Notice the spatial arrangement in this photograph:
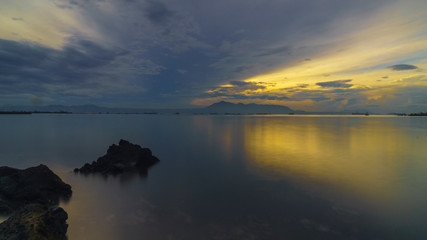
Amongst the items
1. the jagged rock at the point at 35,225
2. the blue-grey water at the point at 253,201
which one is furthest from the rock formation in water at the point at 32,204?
the blue-grey water at the point at 253,201

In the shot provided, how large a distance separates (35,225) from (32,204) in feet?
6.20

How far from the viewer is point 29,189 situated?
12.5 m

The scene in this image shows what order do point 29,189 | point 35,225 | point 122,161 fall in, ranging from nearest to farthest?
1. point 35,225
2. point 29,189
3. point 122,161

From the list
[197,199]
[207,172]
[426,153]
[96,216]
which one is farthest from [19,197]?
[426,153]

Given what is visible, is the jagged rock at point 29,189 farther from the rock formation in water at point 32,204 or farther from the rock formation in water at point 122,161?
the rock formation in water at point 122,161

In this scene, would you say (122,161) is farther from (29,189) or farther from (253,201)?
(253,201)

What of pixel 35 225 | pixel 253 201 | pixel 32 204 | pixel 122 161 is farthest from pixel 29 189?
pixel 253 201

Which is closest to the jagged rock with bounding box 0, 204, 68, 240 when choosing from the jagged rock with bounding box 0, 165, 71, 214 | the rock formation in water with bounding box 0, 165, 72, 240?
the rock formation in water with bounding box 0, 165, 72, 240

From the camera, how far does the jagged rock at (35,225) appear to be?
7188 mm

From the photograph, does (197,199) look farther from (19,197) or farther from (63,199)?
Result: (19,197)

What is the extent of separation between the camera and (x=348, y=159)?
25.0m

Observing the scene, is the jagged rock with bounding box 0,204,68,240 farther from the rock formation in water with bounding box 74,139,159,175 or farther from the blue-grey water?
the rock formation in water with bounding box 74,139,159,175

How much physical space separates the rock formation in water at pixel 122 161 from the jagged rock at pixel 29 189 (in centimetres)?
518

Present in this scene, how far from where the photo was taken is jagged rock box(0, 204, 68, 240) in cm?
719
